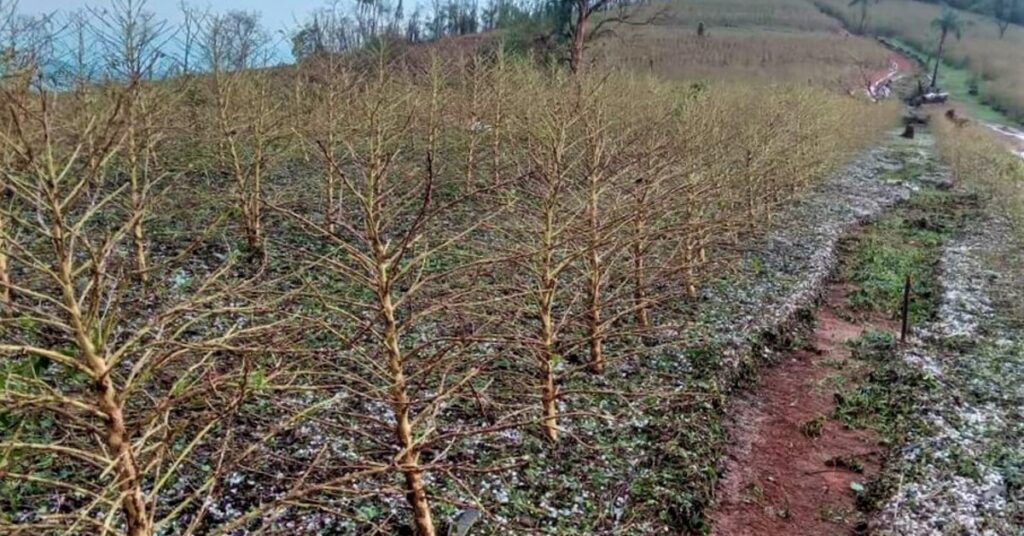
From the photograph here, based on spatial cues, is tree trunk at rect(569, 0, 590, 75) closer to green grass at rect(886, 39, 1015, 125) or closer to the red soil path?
the red soil path

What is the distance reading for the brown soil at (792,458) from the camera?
9086 millimetres

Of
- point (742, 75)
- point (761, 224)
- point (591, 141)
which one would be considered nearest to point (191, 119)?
point (591, 141)

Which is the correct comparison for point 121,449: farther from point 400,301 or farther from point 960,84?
point 960,84

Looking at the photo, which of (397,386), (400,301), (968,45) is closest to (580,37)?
(400,301)

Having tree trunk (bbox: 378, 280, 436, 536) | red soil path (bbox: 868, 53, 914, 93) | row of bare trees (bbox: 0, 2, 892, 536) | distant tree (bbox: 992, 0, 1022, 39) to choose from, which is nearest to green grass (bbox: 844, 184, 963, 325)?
row of bare trees (bbox: 0, 2, 892, 536)

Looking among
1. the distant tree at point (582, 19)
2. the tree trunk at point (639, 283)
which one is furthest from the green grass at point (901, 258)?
the distant tree at point (582, 19)

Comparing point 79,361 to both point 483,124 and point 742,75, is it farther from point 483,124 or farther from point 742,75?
point 742,75

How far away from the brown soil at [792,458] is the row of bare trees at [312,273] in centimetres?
244

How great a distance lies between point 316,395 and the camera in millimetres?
10477

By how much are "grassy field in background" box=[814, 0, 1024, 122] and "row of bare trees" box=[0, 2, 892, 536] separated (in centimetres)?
5441

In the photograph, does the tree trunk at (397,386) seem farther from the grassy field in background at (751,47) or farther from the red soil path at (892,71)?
the red soil path at (892,71)

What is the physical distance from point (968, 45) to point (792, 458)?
104382mm

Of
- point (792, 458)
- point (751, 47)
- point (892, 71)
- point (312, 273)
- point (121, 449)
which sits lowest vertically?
point (792, 458)

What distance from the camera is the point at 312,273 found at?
49.7ft
